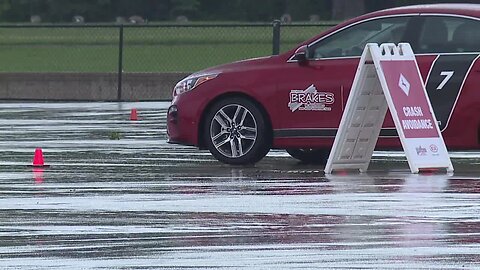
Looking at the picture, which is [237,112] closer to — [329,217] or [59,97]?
[329,217]

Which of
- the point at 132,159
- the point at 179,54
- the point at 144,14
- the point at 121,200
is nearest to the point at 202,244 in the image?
the point at 121,200

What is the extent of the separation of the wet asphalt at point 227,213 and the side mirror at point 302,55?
1.02m

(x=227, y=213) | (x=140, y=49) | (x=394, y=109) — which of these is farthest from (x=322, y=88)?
(x=140, y=49)

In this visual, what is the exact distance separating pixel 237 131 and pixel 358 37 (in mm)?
1457

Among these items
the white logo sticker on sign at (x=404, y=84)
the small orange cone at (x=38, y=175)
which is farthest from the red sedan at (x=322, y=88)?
the small orange cone at (x=38, y=175)

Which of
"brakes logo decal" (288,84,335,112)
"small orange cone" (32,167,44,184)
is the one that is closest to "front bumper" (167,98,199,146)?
"brakes logo decal" (288,84,335,112)

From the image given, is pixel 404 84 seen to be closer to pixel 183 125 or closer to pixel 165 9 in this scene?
pixel 183 125

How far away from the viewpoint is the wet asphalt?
9.20 metres

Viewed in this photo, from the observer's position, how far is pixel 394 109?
14188mm

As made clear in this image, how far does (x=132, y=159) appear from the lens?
16297mm

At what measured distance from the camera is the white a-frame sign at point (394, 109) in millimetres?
14203

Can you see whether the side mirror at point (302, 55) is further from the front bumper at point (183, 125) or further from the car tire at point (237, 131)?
the front bumper at point (183, 125)

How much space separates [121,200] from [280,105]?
11.1 ft

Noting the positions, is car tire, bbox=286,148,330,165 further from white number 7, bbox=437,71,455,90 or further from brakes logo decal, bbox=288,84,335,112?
white number 7, bbox=437,71,455,90
